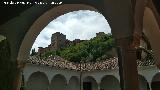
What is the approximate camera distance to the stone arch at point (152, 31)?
7.57 m

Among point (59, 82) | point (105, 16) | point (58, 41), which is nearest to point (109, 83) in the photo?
point (59, 82)

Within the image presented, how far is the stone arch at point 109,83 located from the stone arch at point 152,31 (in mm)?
17207

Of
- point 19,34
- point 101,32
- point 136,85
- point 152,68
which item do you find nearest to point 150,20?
point 136,85

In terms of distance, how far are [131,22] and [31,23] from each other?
2.76 metres

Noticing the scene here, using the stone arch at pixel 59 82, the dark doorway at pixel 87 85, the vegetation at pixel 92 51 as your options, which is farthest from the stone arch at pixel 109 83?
the vegetation at pixel 92 51

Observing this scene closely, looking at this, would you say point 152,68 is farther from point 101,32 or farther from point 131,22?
point 101,32

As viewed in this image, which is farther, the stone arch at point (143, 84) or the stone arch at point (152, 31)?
the stone arch at point (143, 84)

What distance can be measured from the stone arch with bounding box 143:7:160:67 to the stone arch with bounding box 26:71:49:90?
1465 cm

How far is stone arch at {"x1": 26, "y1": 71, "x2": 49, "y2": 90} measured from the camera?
2162 cm

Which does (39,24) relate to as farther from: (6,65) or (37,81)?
(37,81)

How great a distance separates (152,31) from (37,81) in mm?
15659

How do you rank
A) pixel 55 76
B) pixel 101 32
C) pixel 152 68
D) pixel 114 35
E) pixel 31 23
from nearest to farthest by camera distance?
1. pixel 114 35
2. pixel 31 23
3. pixel 152 68
4. pixel 55 76
5. pixel 101 32

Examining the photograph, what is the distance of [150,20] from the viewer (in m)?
7.62

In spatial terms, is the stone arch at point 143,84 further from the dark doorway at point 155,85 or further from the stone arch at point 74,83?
the stone arch at point 74,83
